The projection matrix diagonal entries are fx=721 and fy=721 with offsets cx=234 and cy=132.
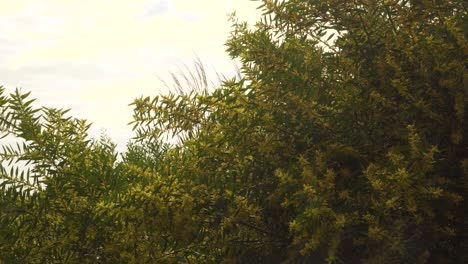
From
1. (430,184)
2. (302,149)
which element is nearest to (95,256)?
(302,149)

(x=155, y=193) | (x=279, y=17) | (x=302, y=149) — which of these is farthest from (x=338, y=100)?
(x=155, y=193)

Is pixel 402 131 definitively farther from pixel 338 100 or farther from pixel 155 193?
pixel 155 193

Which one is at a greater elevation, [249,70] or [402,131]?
[249,70]

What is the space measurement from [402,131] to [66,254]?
198 centimetres

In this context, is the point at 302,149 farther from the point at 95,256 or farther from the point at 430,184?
the point at 95,256

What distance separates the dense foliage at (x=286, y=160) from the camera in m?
3.57

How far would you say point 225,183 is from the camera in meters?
3.88

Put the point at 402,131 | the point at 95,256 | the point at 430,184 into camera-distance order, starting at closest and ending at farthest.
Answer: the point at 430,184 < the point at 402,131 < the point at 95,256

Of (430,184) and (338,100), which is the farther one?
(338,100)

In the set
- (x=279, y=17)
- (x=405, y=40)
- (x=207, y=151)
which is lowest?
(x=207, y=151)

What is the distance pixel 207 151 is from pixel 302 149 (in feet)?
1.65

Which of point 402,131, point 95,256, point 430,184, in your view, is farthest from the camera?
point 95,256

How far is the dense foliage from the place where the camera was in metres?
3.57

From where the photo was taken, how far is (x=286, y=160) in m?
3.82
